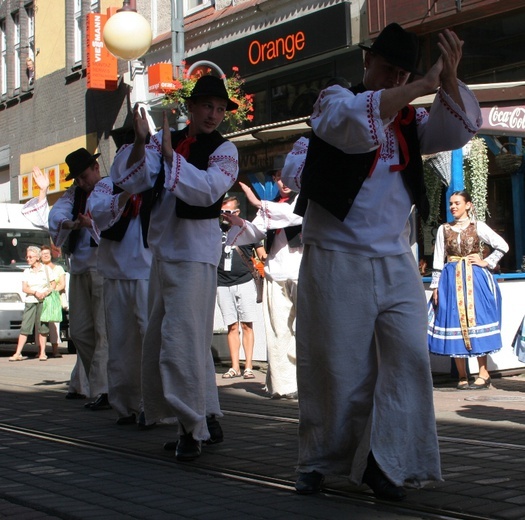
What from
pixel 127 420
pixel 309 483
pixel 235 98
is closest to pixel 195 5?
pixel 235 98

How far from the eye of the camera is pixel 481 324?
11.0 meters

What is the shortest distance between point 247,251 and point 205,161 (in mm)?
5750

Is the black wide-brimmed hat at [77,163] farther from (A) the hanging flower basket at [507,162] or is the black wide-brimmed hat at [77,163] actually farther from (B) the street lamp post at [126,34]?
(A) the hanging flower basket at [507,162]

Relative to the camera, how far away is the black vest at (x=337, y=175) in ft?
17.1

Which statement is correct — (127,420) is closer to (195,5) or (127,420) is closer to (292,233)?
(292,233)

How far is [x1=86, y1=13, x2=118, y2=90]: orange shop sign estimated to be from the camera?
84.3 ft

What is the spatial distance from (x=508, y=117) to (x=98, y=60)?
1537cm

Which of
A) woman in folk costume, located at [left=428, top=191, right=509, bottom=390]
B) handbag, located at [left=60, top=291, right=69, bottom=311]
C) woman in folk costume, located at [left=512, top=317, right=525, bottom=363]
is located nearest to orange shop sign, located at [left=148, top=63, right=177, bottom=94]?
handbag, located at [left=60, top=291, right=69, bottom=311]

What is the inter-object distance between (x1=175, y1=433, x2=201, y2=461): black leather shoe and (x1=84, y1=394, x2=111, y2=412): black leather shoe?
285 cm

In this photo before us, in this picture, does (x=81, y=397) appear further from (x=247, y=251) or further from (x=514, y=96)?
(x=514, y=96)

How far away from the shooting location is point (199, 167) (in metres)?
6.81

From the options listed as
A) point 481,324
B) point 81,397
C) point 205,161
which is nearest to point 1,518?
point 205,161

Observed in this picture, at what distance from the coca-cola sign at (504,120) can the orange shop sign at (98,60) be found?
49.3ft

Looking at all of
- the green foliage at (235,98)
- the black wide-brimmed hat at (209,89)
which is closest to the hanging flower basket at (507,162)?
the green foliage at (235,98)
